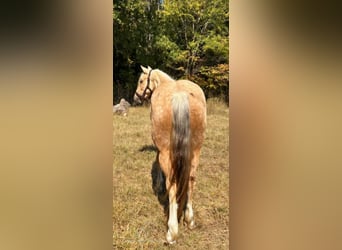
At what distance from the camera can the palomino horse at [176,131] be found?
187cm

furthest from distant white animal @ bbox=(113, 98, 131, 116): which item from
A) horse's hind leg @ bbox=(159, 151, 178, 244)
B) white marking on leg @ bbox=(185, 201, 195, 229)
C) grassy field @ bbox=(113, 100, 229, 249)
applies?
white marking on leg @ bbox=(185, 201, 195, 229)

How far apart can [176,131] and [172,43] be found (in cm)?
45

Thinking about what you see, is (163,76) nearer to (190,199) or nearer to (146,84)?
(146,84)

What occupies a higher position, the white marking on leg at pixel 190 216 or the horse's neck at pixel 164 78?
the horse's neck at pixel 164 78

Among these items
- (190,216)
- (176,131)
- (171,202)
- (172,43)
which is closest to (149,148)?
(176,131)

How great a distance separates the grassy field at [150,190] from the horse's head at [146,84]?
0.06 metres

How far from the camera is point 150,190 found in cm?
191

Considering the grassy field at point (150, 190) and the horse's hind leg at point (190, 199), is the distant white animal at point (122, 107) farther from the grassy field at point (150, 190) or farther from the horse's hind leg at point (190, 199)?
the horse's hind leg at point (190, 199)

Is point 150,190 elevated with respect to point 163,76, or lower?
lower

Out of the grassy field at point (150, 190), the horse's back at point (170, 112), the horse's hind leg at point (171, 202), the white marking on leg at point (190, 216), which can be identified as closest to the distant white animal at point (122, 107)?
the grassy field at point (150, 190)
